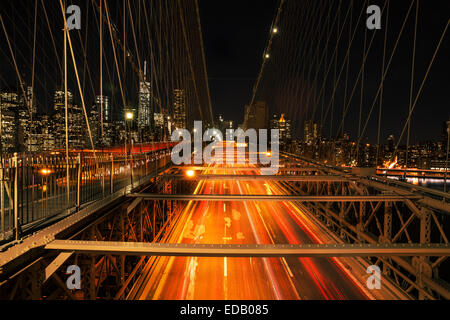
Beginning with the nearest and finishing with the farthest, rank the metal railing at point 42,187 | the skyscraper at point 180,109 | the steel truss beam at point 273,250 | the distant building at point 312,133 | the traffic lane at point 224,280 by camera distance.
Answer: the steel truss beam at point 273,250 < the metal railing at point 42,187 < the traffic lane at point 224,280 < the distant building at point 312,133 < the skyscraper at point 180,109

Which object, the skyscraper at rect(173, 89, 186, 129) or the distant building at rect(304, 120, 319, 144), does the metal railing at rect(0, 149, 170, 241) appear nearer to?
the distant building at rect(304, 120, 319, 144)

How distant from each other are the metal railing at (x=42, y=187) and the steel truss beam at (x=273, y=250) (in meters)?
1.35

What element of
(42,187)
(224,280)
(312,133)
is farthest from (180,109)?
(42,187)

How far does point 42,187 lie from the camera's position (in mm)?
4656

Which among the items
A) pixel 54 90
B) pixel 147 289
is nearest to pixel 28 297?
pixel 147 289

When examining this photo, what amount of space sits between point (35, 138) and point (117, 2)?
9791 mm

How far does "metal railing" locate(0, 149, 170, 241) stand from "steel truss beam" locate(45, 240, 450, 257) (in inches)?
53.0

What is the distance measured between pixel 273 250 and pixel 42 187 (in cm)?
410

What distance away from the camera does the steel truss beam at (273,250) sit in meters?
3.30

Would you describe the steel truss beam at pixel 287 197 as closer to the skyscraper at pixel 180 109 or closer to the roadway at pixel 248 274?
the roadway at pixel 248 274

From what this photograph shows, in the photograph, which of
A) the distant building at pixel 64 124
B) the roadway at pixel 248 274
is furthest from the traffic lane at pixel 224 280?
the distant building at pixel 64 124

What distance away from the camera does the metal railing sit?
3.78 metres

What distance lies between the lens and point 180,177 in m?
10.8
